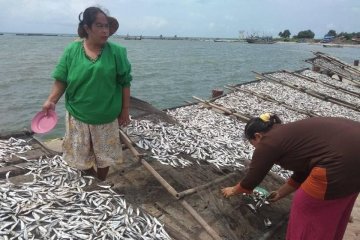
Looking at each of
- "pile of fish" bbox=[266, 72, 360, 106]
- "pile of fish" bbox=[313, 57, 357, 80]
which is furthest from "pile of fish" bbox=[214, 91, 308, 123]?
"pile of fish" bbox=[313, 57, 357, 80]

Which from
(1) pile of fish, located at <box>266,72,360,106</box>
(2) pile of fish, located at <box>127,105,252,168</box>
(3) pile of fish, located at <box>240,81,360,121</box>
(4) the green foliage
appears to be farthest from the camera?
(4) the green foliage

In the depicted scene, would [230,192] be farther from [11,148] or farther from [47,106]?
[11,148]

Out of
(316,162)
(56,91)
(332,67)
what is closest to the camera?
(316,162)

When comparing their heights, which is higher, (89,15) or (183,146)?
(89,15)

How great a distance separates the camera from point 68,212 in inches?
155

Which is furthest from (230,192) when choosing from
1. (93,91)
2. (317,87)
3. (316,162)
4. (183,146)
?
(317,87)

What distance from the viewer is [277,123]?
11.7 feet

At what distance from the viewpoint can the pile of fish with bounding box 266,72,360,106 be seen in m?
15.3

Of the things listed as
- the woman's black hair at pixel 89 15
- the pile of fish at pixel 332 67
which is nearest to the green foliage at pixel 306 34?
the pile of fish at pixel 332 67

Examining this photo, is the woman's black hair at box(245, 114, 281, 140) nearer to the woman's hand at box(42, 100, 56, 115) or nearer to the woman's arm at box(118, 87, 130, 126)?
the woman's arm at box(118, 87, 130, 126)

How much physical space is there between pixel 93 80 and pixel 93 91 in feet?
0.45

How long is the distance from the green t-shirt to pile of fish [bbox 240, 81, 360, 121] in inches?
369

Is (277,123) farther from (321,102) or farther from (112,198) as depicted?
(321,102)

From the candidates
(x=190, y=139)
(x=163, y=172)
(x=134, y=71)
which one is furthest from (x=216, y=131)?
(x=134, y=71)
